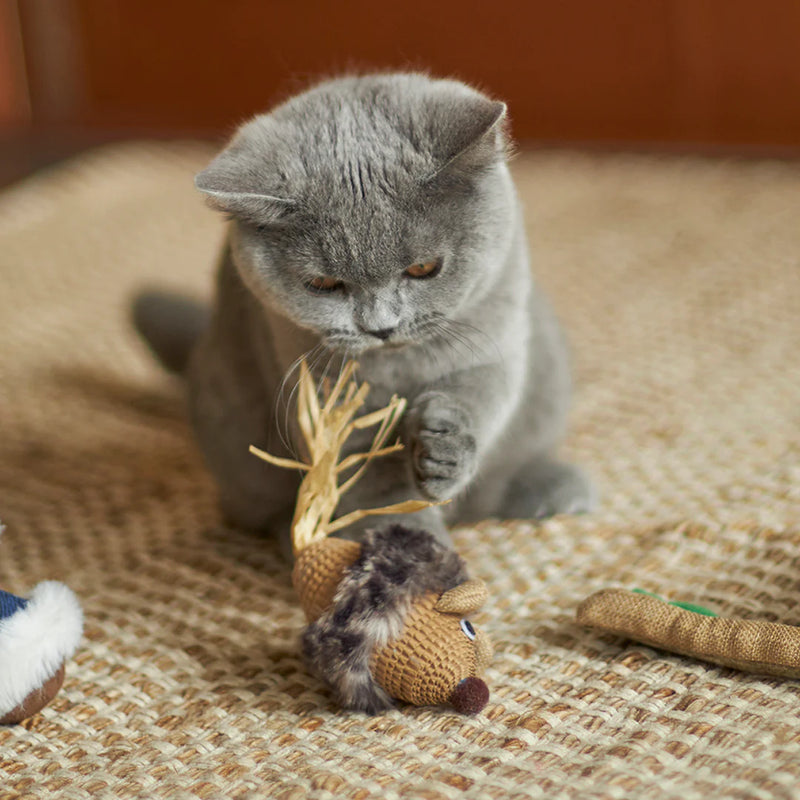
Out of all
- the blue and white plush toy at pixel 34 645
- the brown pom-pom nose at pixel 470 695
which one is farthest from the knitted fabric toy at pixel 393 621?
the blue and white plush toy at pixel 34 645

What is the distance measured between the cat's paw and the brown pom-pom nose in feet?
0.67

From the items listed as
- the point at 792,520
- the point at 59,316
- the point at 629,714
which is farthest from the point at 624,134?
the point at 629,714

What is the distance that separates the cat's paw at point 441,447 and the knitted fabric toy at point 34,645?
1.18 feet

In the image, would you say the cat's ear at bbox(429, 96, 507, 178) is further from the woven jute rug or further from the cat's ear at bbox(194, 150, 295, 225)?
the woven jute rug

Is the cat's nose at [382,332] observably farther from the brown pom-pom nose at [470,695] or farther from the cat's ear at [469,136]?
the brown pom-pom nose at [470,695]

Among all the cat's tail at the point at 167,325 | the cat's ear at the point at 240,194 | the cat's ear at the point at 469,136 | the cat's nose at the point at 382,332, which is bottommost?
the cat's tail at the point at 167,325

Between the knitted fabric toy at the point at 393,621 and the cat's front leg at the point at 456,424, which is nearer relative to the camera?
the knitted fabric toy at the point at 393,621

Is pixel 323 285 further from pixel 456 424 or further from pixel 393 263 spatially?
pixel 456 424

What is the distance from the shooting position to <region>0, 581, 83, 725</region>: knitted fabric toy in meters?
0.90

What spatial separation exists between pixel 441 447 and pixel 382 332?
5.1 inches

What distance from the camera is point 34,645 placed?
0.91m

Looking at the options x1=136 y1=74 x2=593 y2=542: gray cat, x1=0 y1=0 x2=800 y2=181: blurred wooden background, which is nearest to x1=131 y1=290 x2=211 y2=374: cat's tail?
x1=136 y1=74 x2=593 y2=542: gray cat

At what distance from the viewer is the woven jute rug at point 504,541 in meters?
0.87

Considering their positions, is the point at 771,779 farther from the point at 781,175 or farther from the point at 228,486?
the point at 781,175
